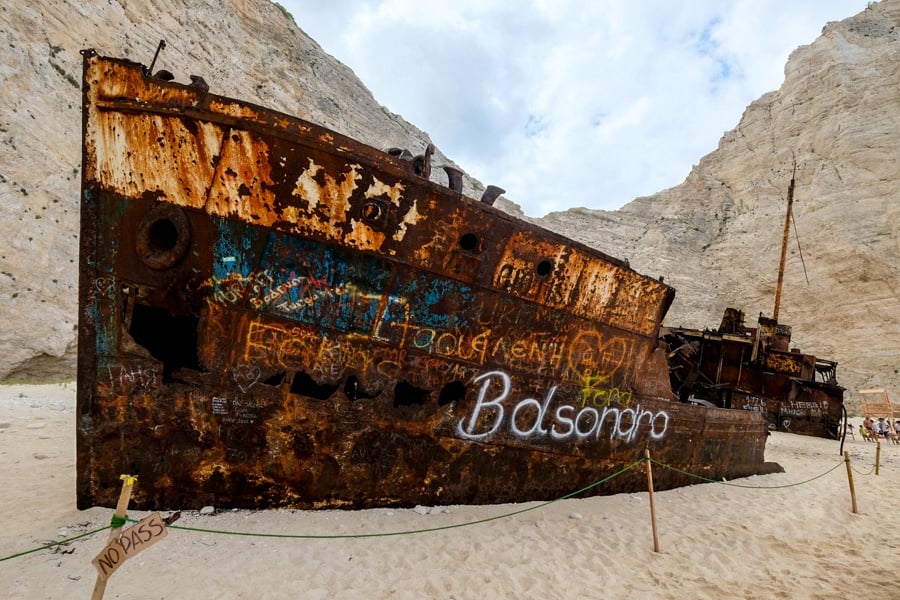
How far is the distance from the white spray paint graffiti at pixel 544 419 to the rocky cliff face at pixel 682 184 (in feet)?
45.2

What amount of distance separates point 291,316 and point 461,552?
85.9 inches

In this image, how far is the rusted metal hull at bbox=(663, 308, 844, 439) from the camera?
497 inches

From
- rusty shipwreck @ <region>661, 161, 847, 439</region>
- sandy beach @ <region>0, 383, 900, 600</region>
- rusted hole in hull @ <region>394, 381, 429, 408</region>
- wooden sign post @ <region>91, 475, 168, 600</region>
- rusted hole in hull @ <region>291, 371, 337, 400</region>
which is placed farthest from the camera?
rusty shipwreck @ <region>661, 161, 847, 439</region>

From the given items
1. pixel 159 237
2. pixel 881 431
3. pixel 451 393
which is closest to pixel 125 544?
pixel 159 237

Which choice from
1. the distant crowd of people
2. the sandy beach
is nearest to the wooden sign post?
the sandy beach

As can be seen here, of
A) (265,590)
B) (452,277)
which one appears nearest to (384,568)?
(265,590)

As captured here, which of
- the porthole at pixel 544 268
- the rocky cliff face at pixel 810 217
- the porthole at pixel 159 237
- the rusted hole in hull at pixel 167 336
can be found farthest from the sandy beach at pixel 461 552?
the rocky cliff face at pixel 810 217

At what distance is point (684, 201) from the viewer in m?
39.4

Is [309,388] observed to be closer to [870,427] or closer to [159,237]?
[159,237]

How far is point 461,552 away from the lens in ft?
11.5

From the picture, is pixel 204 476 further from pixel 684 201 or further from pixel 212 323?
pixel 684 201

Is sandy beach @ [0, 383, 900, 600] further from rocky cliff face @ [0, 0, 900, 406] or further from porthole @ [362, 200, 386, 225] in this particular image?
rocky cliff face @ [0, 0, 900, 406]

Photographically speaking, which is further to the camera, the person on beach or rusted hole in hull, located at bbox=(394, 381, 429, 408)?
the person on beach

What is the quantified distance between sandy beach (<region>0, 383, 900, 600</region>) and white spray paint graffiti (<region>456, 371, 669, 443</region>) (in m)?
0.71
